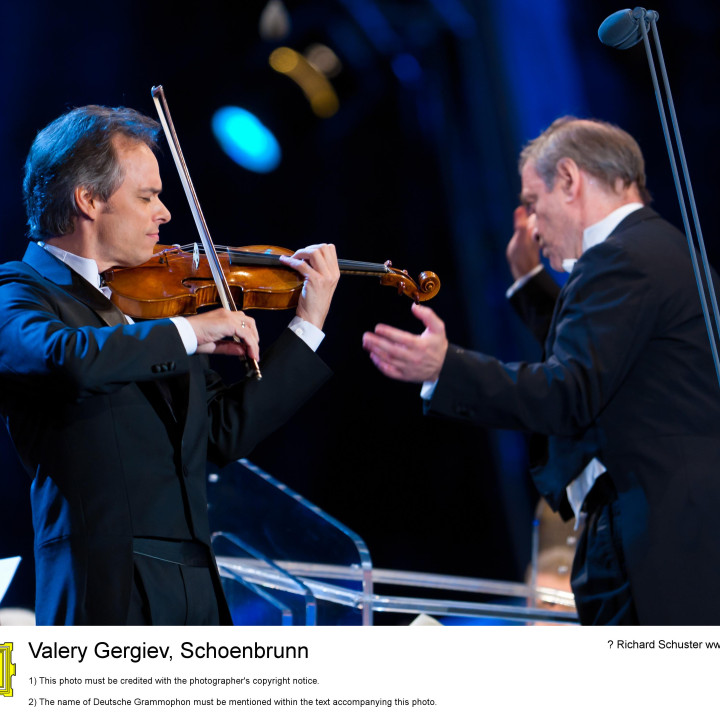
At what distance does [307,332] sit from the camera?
6.35ft

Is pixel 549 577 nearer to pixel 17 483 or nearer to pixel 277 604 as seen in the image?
pixel 277 604

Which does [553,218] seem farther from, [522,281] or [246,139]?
[246,139]

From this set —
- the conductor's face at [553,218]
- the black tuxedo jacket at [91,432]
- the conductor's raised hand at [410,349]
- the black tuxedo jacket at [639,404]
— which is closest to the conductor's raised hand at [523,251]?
the conductor's face at [553,218]

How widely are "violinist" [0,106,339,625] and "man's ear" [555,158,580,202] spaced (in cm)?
93

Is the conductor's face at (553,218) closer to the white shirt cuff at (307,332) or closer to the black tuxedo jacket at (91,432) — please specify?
the white shirt cuff at (307,332)

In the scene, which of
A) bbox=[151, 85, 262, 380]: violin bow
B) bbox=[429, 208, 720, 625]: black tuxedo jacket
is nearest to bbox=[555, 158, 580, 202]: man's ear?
bbox=[429, 208, 720, 625]: black tuxedo jacket

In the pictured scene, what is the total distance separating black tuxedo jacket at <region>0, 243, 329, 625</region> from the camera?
Answer: 60.2 inches

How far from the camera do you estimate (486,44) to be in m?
4.20

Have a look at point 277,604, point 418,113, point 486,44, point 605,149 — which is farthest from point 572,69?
point 277,604

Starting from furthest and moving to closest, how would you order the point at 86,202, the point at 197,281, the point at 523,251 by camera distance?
1. the point at 523,251
2. the point at 197,281
3. the point at 86,202

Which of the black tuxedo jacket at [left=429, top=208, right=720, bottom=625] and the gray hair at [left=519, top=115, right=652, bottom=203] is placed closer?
the black tuxedo jacket at [left=429, top=208, right=720, bottom=625]

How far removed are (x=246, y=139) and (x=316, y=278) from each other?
2111 millimetres
